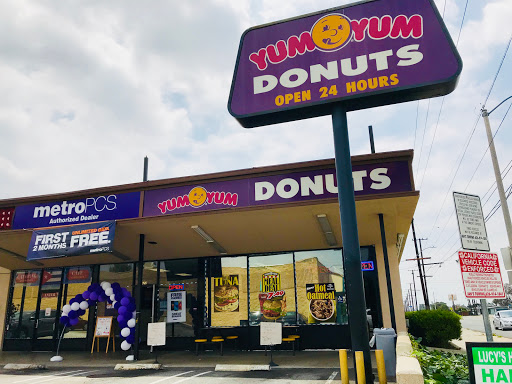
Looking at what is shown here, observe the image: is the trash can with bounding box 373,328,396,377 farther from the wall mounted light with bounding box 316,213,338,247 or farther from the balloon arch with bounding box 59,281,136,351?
the balloon arch with bounding box 59,281,136,351

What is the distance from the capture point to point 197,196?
1145 centimetres

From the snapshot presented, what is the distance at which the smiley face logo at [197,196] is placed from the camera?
37.3ft

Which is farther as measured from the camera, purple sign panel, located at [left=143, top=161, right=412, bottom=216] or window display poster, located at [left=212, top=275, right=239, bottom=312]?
window display poster, located at [left=212, top=275, right=239, bottom=312]

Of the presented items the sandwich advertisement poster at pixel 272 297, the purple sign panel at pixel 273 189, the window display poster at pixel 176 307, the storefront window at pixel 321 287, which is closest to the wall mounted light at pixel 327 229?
the storefront window at pixel 321 287

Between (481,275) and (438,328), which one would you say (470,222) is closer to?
(481,275)

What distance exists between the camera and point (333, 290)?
14539 millimetres

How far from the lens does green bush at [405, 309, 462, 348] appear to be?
17.9 meters

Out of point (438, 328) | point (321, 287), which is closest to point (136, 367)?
point (321, 287)

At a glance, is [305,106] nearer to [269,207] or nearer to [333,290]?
[269,207]

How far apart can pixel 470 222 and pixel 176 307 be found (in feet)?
40.2

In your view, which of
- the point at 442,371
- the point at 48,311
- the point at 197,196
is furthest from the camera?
the point at 48,311

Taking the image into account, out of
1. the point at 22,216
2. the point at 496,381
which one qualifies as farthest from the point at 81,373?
the point at 496,381

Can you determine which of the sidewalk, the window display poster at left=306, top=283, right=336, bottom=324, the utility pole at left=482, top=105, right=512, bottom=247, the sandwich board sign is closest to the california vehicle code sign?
the sidewalk

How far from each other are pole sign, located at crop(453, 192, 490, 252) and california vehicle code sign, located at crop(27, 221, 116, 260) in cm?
903
